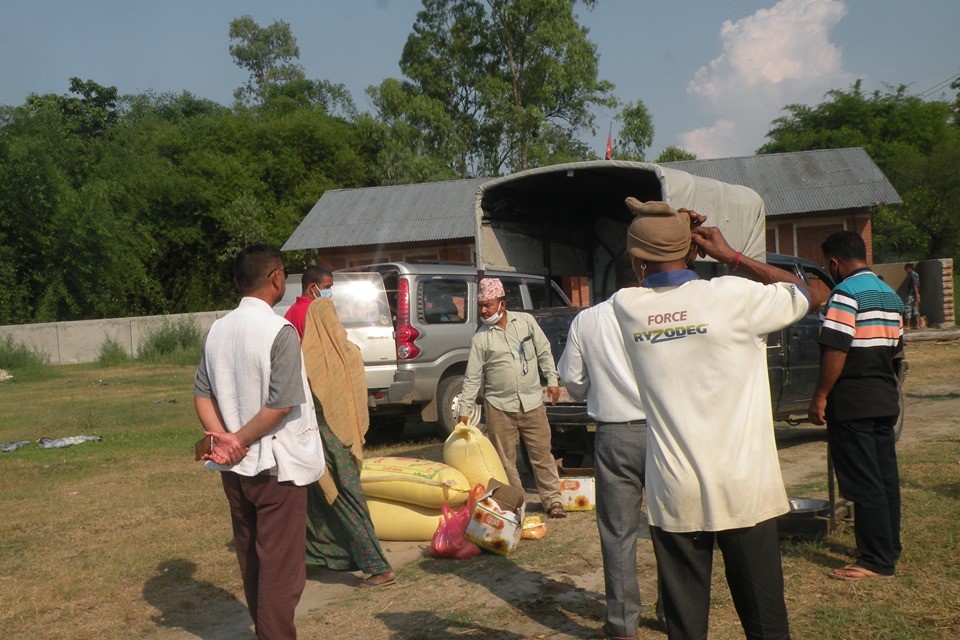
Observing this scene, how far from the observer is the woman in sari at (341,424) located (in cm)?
561

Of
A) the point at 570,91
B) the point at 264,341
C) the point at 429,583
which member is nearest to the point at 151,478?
the point at 429,583

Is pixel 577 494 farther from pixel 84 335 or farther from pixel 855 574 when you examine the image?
pixel 84 335

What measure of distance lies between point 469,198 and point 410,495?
27604mm

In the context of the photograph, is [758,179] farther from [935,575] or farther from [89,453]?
[935,575]

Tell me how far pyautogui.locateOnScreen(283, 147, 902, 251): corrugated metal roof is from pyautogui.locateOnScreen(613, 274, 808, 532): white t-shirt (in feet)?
89.4

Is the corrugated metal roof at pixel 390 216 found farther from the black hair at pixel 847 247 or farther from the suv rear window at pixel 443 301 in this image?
the black hair at pixel 847 247

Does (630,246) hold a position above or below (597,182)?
below

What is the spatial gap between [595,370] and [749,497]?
1.65m

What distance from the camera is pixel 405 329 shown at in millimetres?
10477

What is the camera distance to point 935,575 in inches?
204

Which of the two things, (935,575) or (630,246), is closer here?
(630,246)

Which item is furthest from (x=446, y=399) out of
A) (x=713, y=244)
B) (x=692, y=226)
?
(x=713, y=244)

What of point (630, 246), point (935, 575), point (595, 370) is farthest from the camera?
point (935, 575)

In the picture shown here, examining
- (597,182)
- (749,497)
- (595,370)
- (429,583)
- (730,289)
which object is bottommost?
(429,583)
